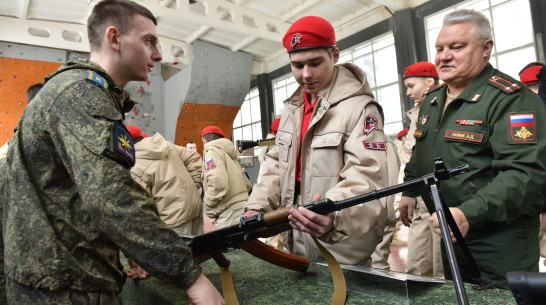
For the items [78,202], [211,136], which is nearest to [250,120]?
[211,136]

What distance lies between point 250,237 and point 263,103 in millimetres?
8318

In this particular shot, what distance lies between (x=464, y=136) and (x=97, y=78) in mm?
1159

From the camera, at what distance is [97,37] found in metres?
1.12

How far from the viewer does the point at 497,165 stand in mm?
1140

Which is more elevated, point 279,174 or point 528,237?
point 279,174

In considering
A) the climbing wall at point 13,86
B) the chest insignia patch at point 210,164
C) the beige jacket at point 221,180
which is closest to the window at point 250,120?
the climbing wall at point 13,86

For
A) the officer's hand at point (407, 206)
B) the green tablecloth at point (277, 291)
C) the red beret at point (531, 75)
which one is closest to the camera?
the green tablecloth at point (277, 291)

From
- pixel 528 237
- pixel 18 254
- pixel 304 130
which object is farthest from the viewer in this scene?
pixel 304 130

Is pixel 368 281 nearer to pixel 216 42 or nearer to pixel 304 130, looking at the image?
pixel 304 130

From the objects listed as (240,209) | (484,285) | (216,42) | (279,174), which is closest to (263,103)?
(216,42)

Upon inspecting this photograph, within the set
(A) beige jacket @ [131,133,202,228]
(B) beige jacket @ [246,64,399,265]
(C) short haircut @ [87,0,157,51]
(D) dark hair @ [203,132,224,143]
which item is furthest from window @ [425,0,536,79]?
(C) short haircut @ [87,0,157,51]

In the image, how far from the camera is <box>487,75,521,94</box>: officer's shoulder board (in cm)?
118

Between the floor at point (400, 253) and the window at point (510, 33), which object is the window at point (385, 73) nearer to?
the window at point (510, 33)

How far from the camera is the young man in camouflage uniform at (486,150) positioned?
3.57 ft
